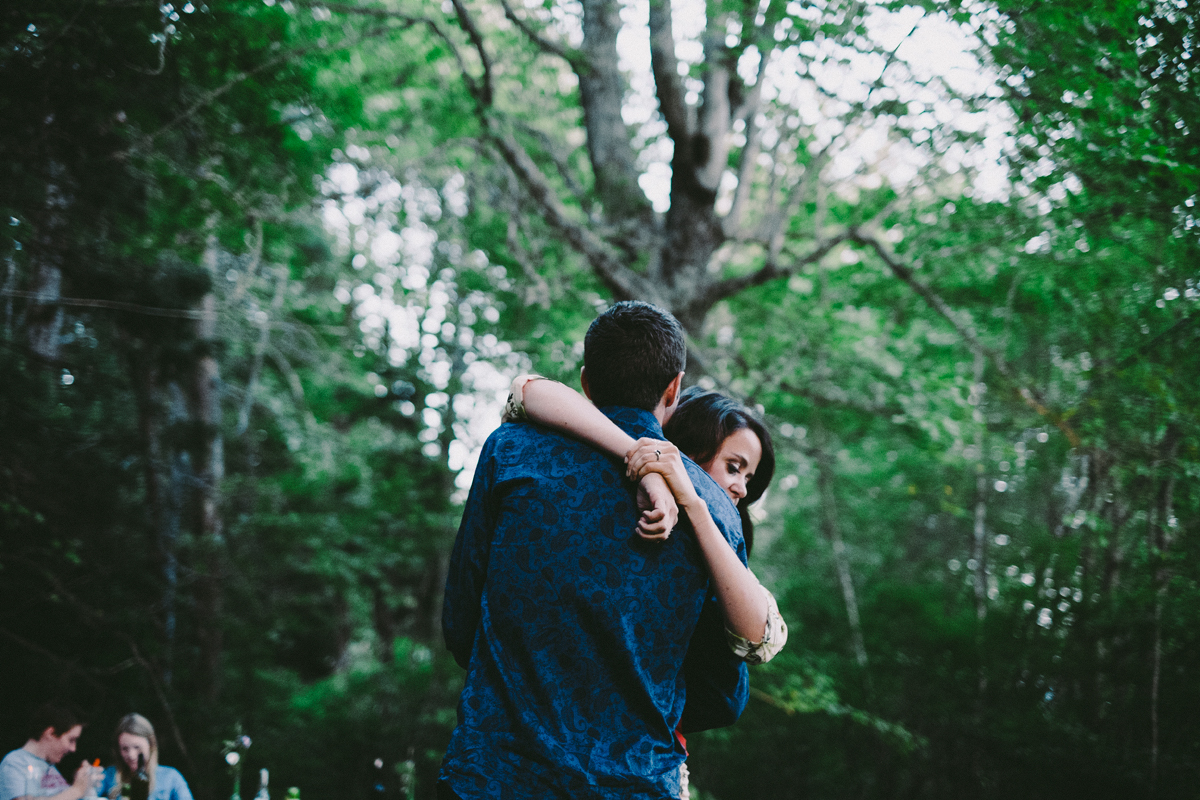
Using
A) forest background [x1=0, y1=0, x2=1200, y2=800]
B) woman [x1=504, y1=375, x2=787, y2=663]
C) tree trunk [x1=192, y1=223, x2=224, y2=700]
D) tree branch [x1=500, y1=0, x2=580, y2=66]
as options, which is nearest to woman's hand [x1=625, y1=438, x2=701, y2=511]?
woman [x1=504, y1=375, x2=787, y2=663]

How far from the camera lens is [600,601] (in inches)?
47.6

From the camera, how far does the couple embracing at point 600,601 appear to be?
1190 millimetres

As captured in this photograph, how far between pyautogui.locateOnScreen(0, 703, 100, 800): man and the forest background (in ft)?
2.23

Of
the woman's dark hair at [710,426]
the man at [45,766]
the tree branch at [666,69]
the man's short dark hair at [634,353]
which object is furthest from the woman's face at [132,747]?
the tree branch at [666,69]

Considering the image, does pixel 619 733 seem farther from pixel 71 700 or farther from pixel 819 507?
pixel 819 507

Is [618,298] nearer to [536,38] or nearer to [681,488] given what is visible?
[536,38]

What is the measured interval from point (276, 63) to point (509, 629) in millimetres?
4741

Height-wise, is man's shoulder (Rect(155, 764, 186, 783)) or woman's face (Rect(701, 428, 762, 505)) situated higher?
woman's face (Rect(701, 428, 762, 505))

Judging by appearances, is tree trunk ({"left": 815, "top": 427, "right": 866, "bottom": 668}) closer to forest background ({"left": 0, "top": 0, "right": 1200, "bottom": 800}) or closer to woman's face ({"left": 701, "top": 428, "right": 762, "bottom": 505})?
forest background ({"left": 0, "top": 0, "right": 1200, "bottom": 800})

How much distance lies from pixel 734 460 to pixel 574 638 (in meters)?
1.06

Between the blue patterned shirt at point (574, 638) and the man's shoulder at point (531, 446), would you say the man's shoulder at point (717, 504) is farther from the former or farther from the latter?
the man's shoulder at point (531, 446)

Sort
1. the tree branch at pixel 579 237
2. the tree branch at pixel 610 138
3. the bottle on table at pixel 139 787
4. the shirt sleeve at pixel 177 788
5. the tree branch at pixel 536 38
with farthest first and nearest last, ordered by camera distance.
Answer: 1. the tree branch at pixel 610 138
2. the tree branch at pixel 579 237
3. the tree branch at pixel 536 38
4. the shirt sleeve at pixel 177 788
5. the bottle on table at pixel 139 787

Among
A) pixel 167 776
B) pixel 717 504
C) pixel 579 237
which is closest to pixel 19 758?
pixel 167 776

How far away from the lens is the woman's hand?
1227 millimetres
